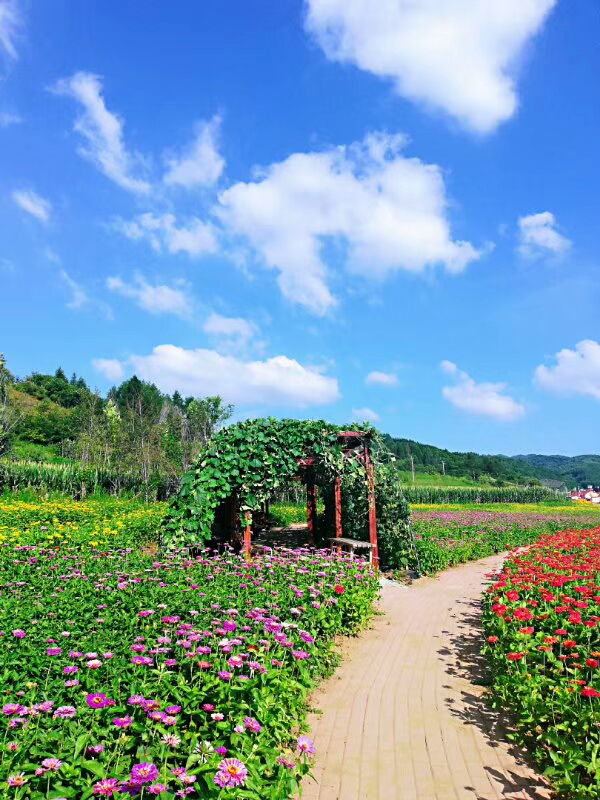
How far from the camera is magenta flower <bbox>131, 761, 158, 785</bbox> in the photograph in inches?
89.4

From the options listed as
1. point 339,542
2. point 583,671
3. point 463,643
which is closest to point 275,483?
point 339,542

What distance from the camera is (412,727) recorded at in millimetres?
4250

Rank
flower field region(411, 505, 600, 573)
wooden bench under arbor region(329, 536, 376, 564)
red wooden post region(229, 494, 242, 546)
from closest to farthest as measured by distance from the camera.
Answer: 1. wooden bench under arbor region(329, 536, 376, 564)
2. red wooden post region(229, 494, 242, 546)
3. flower field region(411, 505, 600, 573)

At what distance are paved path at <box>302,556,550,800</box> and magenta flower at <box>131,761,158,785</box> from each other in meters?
1.50

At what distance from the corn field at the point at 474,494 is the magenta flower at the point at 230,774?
138ft

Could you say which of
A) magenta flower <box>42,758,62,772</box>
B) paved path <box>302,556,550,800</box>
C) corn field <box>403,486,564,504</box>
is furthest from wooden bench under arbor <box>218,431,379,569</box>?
corn field <box>403,486,564,504</box>

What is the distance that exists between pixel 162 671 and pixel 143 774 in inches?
49.0

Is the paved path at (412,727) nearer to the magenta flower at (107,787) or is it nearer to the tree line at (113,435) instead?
the magenta flower at (107,787)

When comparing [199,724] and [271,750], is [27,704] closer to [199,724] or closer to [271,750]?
[199,724]

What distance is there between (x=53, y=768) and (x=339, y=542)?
917 cm

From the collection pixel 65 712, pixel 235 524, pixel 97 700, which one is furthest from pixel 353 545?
pixel 65 712

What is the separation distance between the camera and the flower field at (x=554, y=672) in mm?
3484

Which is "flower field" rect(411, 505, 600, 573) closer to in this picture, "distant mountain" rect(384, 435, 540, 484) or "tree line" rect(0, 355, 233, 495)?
"tree line" rect(0, 355, 233, 495)

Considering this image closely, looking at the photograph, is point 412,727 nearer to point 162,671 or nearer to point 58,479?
point 162,671
